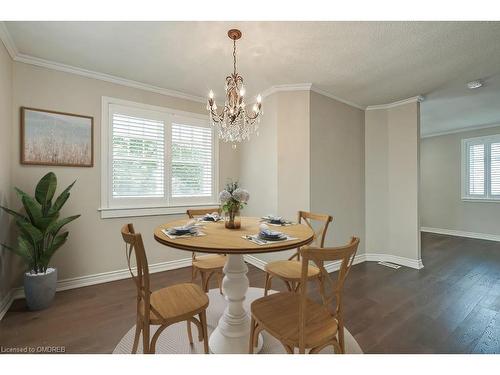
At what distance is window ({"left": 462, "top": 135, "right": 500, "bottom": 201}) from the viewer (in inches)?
198

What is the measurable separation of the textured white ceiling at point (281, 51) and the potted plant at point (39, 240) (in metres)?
1.34

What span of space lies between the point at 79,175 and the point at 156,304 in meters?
2.12

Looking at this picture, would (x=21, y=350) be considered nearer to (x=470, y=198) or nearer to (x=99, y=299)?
(x=99, y=299)

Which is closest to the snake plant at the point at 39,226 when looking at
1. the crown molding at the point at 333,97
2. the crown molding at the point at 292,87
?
the crown molding at the point at 292,87

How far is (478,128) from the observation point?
17.1 feet

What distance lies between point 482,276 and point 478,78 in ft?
8.51

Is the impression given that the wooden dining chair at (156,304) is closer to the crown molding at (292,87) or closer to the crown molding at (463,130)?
the crown molding at (292,87)

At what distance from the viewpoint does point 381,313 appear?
2172 millimetres

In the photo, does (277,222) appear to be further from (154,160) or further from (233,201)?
(154,160)

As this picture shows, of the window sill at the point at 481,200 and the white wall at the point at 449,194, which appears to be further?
the white wall at the point at 449,194

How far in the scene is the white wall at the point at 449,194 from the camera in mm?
5172

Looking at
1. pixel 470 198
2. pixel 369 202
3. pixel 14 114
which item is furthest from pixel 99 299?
pixel 470 198

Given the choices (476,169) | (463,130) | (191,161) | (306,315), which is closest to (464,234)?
(476,169)
